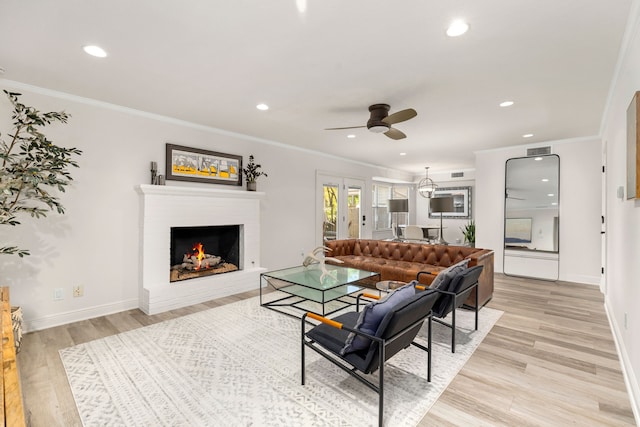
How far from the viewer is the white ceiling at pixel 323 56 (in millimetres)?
1877

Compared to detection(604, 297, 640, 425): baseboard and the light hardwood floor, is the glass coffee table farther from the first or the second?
detection(604, 297, 640, 425): baseboard

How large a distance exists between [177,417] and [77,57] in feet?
9.34

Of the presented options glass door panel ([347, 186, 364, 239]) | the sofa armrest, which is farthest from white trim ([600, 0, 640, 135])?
glass door panel ([347, 186, 364, 239])

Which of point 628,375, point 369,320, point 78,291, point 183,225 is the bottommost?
point 628,375

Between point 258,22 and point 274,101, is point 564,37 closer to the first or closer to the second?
point 258,22

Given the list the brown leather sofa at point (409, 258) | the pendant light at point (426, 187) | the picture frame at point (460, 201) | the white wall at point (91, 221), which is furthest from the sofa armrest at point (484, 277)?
the pendant light at point (426, 187)

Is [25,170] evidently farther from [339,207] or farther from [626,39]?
[339,207]

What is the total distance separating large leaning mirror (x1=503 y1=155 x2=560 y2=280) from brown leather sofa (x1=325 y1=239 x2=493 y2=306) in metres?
1.92

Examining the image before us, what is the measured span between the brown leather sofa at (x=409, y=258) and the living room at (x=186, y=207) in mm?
1160

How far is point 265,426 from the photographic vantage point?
5.90 feet

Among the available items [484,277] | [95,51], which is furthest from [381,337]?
[95,51]

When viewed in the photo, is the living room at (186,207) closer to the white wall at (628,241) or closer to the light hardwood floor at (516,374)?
the white wall at (628,241)

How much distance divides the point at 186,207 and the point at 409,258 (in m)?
3.49

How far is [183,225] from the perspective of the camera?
408cm
